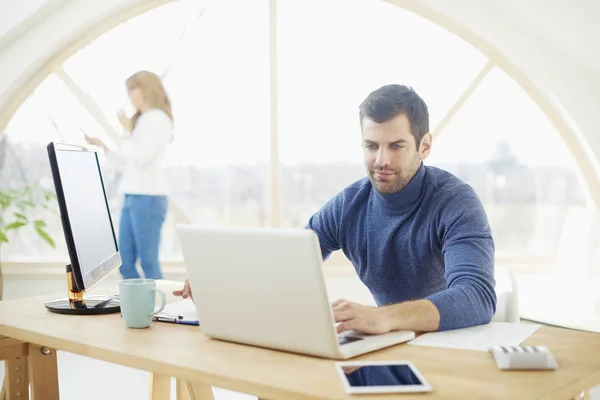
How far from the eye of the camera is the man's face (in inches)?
79.0

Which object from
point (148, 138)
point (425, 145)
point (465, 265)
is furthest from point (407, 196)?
point (148, 138)

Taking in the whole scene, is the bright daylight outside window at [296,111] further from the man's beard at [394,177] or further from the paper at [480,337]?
the paper at [480,337]

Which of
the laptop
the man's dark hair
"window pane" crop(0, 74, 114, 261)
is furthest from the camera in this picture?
"window pane" crop(0, 74, 114, 261)

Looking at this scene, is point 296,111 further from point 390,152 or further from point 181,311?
point 181,311

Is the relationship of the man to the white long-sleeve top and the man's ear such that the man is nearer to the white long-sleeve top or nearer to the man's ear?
the man's ear

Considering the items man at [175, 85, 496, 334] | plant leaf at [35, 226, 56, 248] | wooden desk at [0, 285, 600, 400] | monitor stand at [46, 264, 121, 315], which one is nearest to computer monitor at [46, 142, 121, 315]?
monitor stand at [46, 264, 121, 315]

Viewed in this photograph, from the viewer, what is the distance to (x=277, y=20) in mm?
4871

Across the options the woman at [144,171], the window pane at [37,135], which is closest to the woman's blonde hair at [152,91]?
the woman at [144,171]

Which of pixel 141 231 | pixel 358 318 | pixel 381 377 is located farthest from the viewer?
pixel 141 231

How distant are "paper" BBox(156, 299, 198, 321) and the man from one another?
38 mm

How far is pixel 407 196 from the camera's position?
2037 millimetres

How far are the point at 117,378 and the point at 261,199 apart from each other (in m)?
1.83

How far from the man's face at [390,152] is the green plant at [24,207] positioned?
11.0ft

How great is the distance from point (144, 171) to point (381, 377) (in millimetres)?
3335
